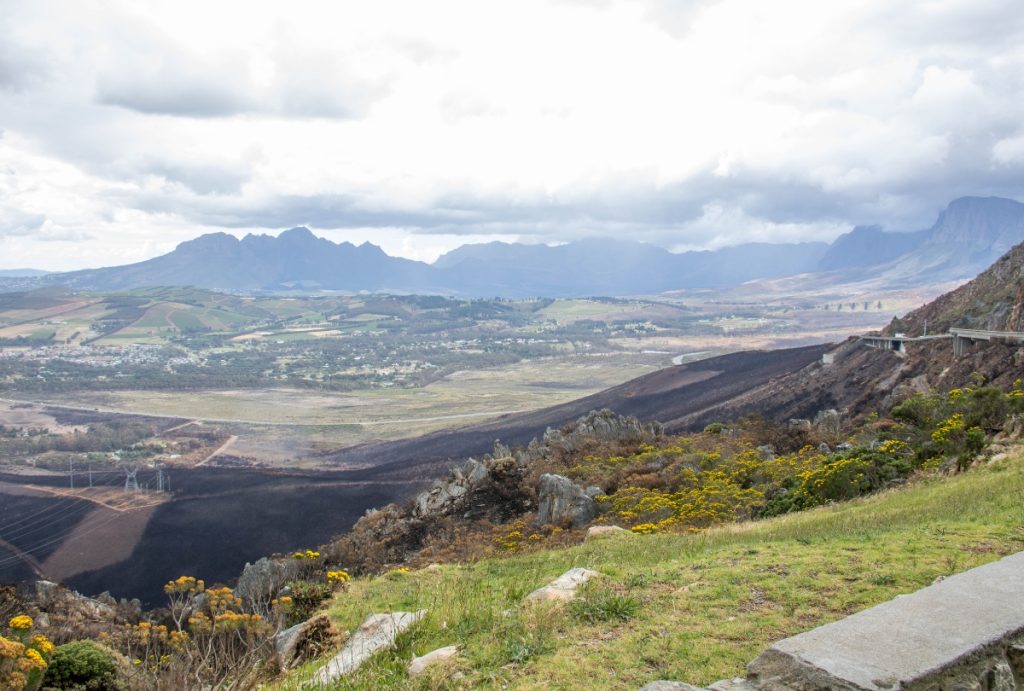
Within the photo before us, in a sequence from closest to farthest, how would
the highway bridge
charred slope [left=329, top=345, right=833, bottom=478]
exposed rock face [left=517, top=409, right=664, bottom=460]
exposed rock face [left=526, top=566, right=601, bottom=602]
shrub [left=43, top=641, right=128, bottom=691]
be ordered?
exposed rock face [left=526, top=566, right=601, bottom=602] < shrub [left=43, top=641, right=128, bottom=691] < exposed rock face [left=517, top=409, right=664, bottom=460] < the highway bridge < charred slope [left=329, top=345, right=833, bottom=478]

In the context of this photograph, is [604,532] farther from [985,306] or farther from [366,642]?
[985,306]

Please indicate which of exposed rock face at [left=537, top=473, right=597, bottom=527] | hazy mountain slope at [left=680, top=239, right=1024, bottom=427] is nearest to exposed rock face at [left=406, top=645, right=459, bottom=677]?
exposed rock face at [left=537, top=473, right=597, bottom=527]

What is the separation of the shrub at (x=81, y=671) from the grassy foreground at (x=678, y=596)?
3004mm

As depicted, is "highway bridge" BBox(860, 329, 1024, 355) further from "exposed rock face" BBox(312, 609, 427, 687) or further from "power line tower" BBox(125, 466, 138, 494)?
"power line tower" BBox(125, 466, 138, 494)

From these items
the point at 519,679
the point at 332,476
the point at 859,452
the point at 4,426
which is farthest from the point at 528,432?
the point at 4,426

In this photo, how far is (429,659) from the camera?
284 inches

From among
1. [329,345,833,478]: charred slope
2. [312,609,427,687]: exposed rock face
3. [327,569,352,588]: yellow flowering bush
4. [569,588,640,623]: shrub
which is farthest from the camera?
[329,345,833,478]: charred slope

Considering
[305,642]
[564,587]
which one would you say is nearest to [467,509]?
[305,642]

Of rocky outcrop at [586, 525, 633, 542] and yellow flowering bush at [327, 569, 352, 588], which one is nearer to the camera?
yellow flowering bush at [327, 569, 352, 588]

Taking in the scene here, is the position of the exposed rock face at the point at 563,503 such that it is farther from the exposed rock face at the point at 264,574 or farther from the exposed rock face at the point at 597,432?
the exposed rock face at the point at 597,432

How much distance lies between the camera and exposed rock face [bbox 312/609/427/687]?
24.6ft

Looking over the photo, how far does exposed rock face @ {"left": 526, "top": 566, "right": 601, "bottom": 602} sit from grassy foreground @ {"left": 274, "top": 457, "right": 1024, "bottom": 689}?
0.23 meters

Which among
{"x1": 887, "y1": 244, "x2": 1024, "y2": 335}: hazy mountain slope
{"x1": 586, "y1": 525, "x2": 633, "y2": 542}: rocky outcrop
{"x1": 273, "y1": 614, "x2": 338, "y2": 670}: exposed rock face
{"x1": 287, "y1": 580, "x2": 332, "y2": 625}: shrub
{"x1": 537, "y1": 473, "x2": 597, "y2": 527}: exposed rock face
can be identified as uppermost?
{"x1": 887, "y1": 244, "x2": 1024, "y2": 335}: hazy mountain slope

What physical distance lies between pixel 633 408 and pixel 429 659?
63.4 m
